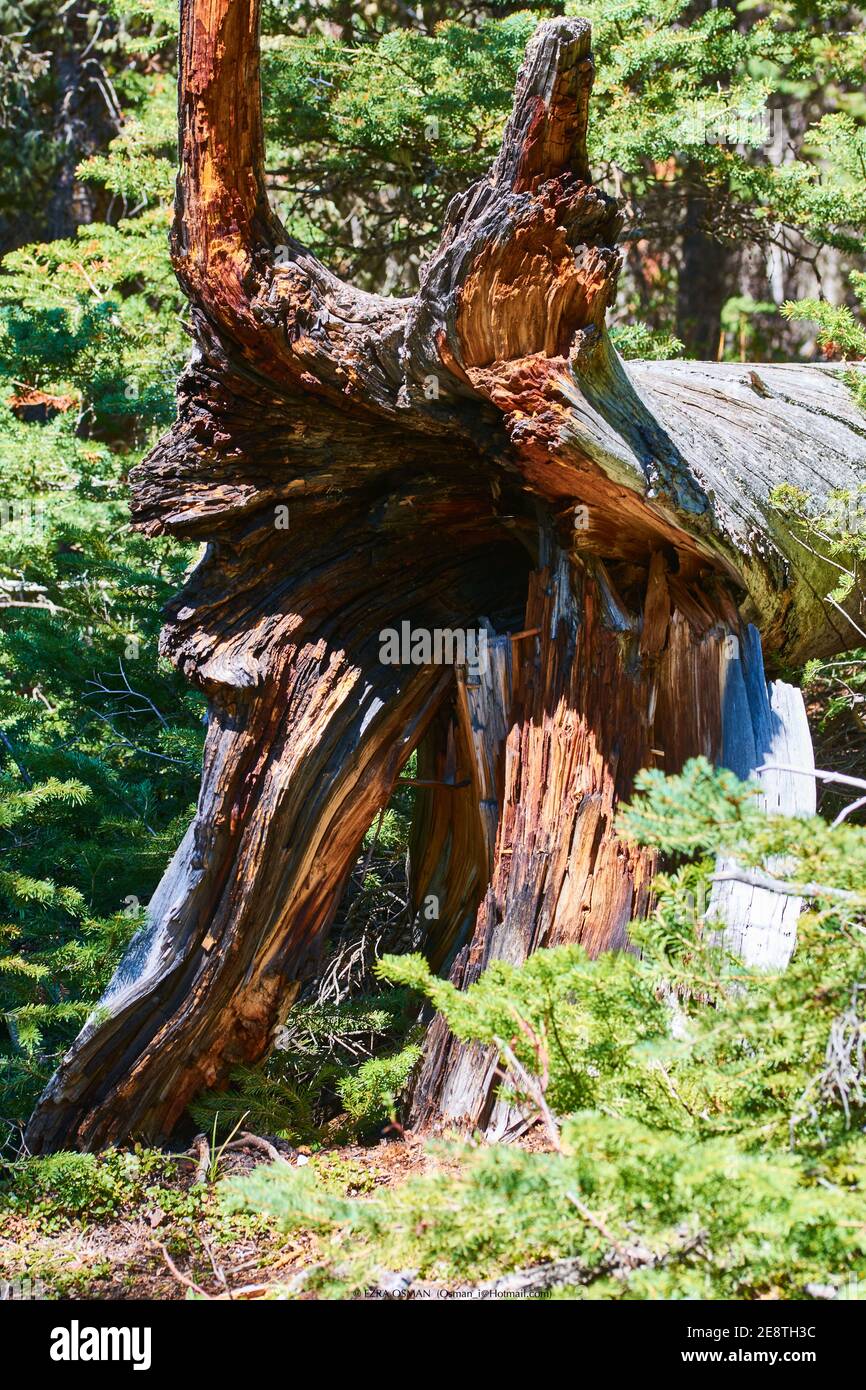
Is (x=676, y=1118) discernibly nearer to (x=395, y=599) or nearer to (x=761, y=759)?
(x=761, y=759)

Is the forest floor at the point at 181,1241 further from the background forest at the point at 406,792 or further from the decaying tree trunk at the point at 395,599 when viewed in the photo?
the decaying tree trunk at the point at 395,599

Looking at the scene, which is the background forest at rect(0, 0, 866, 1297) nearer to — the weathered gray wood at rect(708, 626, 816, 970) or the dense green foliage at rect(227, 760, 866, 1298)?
Result: the dense green foliage at rect(227, 760, 866, 1298)

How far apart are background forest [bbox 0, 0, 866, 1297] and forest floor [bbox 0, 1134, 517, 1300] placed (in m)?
0.12

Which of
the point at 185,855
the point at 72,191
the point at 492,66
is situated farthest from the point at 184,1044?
the point at 72,191

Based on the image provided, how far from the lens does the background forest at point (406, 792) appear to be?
2164 mm

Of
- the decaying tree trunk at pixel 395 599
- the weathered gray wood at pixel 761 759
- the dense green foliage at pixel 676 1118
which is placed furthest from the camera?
the weathered gray wood at pixel 761 759

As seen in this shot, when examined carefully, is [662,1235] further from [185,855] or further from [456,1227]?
[185,855]

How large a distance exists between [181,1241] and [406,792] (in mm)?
2836

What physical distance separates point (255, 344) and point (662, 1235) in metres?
2.53

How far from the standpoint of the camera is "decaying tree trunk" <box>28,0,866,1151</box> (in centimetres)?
333

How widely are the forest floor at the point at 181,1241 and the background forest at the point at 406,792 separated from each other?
12 cm

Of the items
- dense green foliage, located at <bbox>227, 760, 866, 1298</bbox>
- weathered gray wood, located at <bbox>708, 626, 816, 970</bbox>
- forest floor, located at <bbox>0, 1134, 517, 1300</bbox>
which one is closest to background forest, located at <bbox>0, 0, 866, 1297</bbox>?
dense green foliage, located at <bbox>227, 760, 866, 1298</bbox>

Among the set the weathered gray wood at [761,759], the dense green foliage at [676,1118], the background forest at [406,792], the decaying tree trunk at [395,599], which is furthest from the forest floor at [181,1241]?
the dense green foliage at [676,1118]

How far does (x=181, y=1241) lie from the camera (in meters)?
3.63
